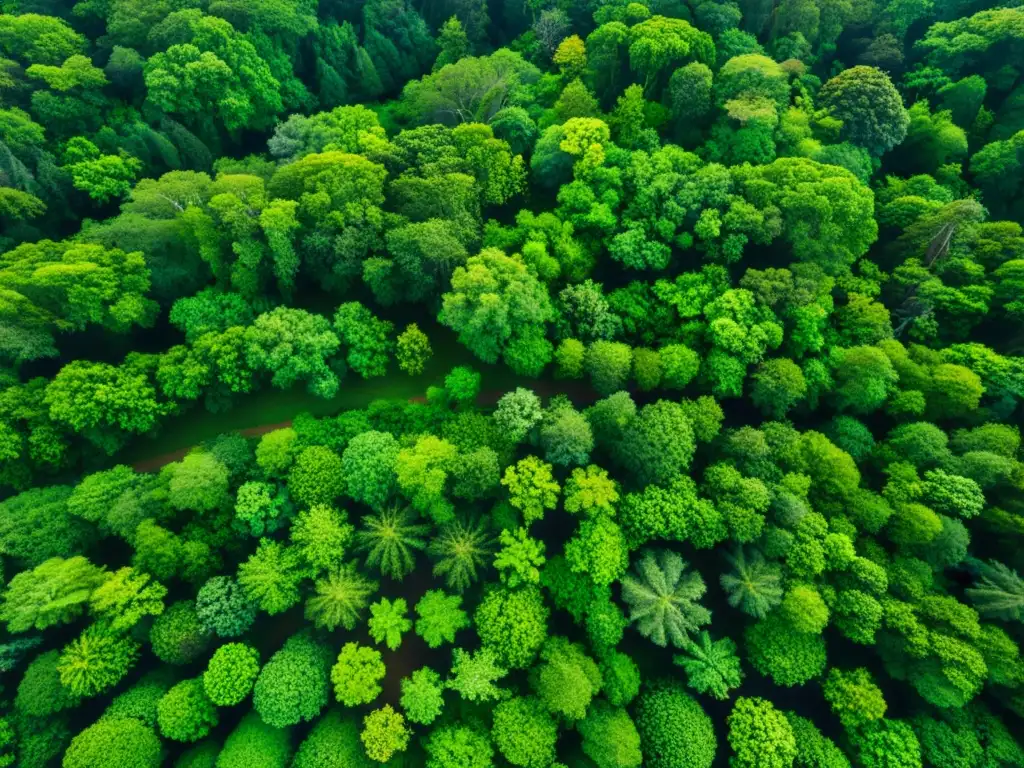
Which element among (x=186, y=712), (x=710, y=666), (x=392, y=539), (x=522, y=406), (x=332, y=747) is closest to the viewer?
(x=332, y=747)

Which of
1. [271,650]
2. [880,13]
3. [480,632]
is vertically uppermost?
[880,13]

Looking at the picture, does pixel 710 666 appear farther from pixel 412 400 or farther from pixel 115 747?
pixel 115 747

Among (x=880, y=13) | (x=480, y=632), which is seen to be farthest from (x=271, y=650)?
(x=880, y=13)

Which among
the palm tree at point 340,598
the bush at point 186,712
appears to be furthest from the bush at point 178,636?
the palm tree at point 340,598

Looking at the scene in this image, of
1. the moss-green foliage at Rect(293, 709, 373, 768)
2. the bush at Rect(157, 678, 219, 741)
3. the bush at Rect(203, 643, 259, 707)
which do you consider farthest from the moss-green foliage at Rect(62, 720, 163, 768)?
the moss-green foliage at Rect(293, 709, 373, 768)

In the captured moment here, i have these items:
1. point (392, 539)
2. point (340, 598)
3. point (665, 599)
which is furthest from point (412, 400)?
point (665, 599)

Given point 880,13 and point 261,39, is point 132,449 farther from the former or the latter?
point 880,13

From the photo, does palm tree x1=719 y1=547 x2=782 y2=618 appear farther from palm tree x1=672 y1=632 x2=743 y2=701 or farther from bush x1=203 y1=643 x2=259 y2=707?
bush x1=203 y1=643 x2=259 y2=707
